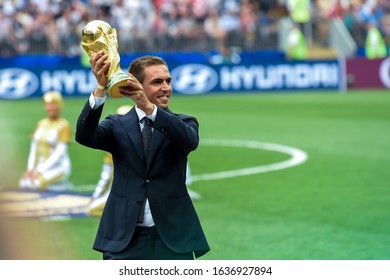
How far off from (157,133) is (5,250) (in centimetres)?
242

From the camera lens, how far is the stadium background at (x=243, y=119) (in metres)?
8.75

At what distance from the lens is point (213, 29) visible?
35562mm

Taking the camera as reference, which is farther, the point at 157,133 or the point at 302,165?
the point at 302,165

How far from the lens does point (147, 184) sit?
4582 mm

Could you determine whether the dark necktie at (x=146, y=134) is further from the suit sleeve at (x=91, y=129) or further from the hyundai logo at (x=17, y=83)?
the hyundai logo at (x=17, y=83)

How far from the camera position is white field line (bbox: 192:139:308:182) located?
46.4 feet

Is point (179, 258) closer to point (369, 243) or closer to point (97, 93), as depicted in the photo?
point (97, 93)

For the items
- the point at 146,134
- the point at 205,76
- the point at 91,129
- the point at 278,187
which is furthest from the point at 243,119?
the point at 91,129

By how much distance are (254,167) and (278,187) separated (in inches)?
90.9

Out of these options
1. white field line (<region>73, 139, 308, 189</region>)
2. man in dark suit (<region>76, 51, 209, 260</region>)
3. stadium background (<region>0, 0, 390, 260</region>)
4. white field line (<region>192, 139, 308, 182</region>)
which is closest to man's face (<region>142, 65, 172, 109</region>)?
man in dark suit (<region>76, 51, 209, 260</region>)

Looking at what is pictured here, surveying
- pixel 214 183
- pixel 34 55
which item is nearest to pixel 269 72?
pixel 34 55

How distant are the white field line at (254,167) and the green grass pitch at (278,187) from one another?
23 centimetres

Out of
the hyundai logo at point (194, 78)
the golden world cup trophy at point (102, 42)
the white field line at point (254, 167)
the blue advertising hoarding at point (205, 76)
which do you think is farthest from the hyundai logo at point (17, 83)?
the golden world cup trophy at point (102, 42)

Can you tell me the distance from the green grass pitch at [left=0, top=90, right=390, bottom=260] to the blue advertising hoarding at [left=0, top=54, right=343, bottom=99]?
4176 millimetres
